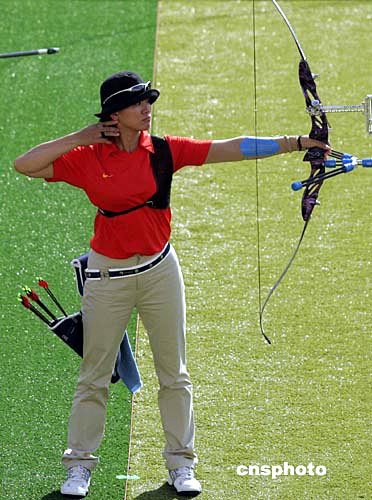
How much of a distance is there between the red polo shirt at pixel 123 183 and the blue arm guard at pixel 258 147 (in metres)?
0.14

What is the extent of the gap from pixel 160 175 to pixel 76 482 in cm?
128

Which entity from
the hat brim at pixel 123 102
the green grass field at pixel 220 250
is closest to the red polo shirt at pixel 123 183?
the hat brim at pixel 123 102

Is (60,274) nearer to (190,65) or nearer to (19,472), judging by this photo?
(19,472)

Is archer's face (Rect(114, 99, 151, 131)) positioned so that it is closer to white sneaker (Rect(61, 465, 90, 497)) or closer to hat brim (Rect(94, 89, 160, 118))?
hat brim (Rect(94, 89, 160, 118))

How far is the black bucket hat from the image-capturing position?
415cm

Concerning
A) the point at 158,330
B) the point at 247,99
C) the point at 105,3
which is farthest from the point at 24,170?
the point at 105,3

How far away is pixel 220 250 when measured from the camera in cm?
643

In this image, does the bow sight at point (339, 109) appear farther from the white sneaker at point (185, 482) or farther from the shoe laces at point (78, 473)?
the shoe laces at point (78, 473)

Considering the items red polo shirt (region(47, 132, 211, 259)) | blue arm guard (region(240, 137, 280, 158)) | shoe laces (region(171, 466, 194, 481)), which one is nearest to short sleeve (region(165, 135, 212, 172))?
red polo shirt (region(47, 132, 211, 259))

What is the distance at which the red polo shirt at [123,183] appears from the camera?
4.18m

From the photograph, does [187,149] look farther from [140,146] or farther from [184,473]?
[184,473]

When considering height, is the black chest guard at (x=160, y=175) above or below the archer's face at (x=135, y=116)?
below

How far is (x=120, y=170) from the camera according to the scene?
4191 mm

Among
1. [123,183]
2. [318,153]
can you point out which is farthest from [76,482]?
[318,153]
